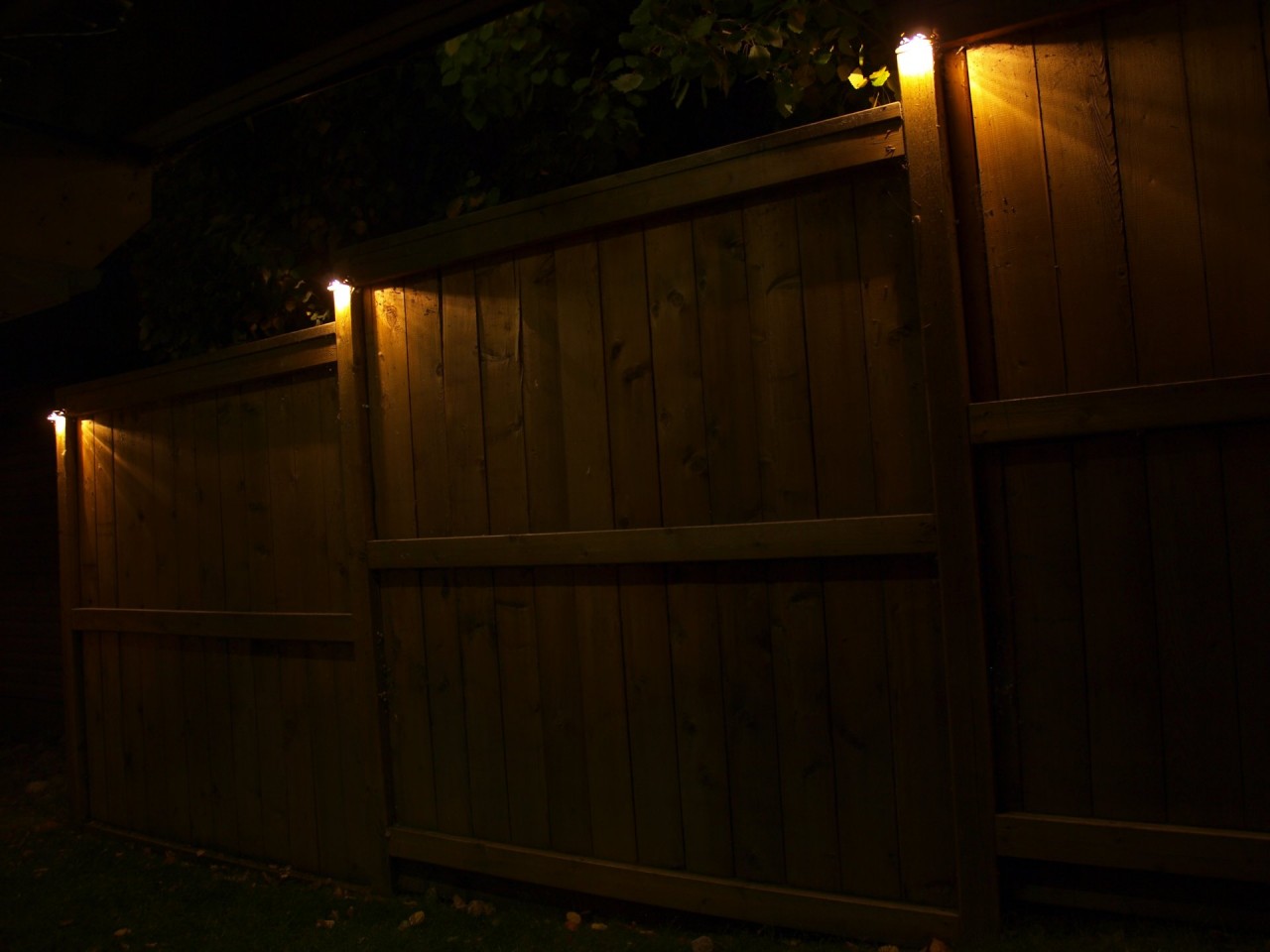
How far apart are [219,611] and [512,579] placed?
194cm

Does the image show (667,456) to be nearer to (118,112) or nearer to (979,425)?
(979,425)

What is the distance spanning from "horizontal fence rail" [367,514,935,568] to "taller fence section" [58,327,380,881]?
0.61m

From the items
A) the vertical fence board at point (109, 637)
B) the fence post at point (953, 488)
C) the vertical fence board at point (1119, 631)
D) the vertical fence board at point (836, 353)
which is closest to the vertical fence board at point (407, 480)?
the vertical fence board at point (836, 353)

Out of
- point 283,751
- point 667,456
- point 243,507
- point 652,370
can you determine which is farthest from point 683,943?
point 243,507

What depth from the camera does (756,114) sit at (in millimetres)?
5414

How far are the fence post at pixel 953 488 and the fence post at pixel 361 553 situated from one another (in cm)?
237

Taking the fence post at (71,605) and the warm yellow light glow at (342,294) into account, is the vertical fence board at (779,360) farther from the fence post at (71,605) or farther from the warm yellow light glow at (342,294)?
the fence post at (71,605)

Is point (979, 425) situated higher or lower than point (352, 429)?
lower

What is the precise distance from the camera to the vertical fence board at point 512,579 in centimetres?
361

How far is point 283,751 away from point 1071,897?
11.1 ft

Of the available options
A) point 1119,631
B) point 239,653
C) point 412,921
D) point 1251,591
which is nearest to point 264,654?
point 239,653

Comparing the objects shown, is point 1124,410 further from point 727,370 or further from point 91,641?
point 91,641

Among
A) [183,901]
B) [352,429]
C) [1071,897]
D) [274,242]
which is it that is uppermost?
[274,242]

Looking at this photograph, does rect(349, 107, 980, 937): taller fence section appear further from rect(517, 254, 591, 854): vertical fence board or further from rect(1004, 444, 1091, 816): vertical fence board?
rect(1004, 444, 1091, 816): vertical fence board
